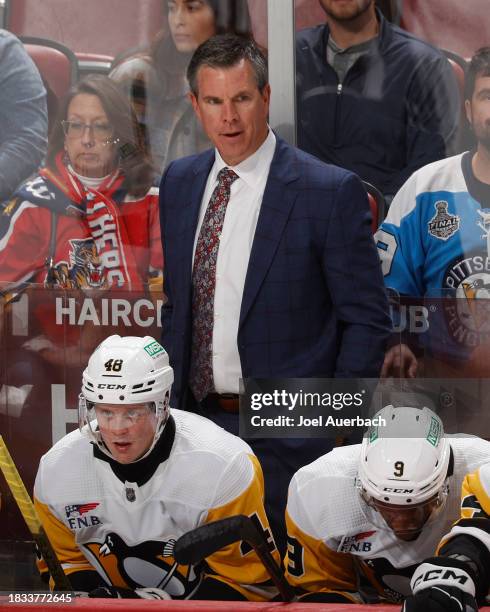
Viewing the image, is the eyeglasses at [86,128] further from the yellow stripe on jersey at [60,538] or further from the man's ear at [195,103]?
the yellow stripe on jersey at [60,538]

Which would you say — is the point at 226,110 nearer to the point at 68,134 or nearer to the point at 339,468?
the point at 68,134

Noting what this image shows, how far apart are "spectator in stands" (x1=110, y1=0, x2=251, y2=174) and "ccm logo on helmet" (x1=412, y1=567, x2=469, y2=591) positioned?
1.07m

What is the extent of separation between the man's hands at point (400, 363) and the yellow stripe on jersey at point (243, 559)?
14.2 inches

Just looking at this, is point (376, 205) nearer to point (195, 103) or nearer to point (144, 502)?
point (195, 103)

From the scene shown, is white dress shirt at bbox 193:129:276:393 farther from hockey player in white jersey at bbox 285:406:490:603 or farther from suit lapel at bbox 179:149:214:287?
hockey player in white jersey at bbox 285:406:490:603

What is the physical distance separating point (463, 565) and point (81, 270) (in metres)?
1.06

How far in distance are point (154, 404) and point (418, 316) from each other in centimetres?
58

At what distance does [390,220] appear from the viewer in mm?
2535

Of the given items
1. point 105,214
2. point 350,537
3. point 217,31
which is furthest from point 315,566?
point 217,31

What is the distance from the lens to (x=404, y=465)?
2100 millimetres

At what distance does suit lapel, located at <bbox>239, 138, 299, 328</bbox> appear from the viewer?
2.35m

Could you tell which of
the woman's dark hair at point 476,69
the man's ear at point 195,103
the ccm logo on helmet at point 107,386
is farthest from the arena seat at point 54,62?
the woman's dark hair at point 476,69

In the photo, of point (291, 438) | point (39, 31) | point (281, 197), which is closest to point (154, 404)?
point (291, 438)

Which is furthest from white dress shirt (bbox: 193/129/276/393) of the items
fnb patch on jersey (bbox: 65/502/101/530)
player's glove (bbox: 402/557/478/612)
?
player's glove (bbox: 402/557/478/612)
